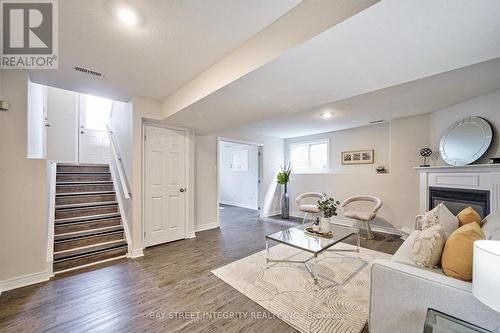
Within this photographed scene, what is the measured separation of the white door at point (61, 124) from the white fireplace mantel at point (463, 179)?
737 cm

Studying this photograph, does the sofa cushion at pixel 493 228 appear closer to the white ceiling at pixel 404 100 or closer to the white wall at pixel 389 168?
the white ceiling at pixel 404 100

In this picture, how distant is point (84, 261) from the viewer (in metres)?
2.78

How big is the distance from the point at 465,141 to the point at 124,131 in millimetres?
5515

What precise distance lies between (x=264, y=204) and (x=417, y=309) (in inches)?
181

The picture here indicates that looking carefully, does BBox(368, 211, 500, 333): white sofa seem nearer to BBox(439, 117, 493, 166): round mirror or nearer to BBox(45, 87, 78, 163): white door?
BBox(439, 117, 493, 166): round mirror

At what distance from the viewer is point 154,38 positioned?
1797 millimetres

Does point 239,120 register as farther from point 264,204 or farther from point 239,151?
point 239,151

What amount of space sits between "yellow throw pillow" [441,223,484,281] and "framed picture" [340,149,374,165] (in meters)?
3.49

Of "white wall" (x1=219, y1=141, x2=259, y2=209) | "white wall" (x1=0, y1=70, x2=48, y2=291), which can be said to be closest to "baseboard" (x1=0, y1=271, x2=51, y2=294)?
"white wall" (x1=0, y1=70, x2=48, y2=291)

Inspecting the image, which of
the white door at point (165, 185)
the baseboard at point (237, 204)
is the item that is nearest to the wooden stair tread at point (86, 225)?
the white door at point (165, 185)

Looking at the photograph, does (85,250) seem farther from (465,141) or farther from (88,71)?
(465,141)

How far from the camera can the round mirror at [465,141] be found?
2.77m

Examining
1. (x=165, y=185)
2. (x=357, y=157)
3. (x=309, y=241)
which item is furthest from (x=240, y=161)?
(x=309, y=241)

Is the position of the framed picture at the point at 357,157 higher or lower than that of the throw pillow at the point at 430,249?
higher
